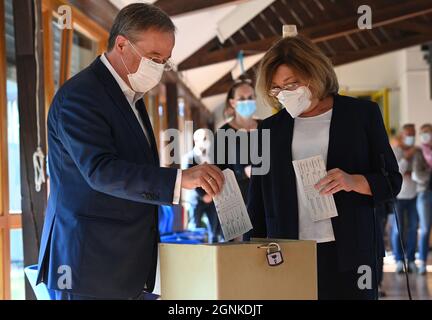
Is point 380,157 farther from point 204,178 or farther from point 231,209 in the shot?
point 204,178

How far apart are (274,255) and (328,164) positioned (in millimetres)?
646

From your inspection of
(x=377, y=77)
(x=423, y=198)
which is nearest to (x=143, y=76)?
(x=423, y=198)

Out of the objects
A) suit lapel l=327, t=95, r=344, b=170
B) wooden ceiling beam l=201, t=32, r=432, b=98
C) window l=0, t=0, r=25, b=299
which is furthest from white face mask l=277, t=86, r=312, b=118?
wooden ceiling beam l=201, t=32, r=432, b=98

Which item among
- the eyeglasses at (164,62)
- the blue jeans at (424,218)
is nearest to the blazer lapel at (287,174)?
the eyeglasses at (164,62)

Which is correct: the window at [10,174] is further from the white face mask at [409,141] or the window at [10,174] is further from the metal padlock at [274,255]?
the white face mask at [409,141]

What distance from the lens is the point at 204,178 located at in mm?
1896

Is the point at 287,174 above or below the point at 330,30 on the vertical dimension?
below

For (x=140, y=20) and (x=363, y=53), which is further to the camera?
(x=363, y=53)

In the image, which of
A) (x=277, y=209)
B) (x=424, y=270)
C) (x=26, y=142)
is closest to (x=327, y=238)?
(x=277, y=209)

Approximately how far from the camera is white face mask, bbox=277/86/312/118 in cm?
238

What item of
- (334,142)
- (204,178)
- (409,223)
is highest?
(334,142)

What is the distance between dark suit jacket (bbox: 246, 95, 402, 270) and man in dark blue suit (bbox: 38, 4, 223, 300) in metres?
0.48

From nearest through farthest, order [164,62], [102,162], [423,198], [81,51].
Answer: [102,162]
[164,62]
[81,51]
[423,198]

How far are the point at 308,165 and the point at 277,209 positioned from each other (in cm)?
19
